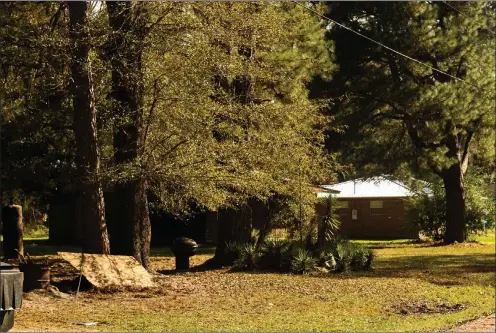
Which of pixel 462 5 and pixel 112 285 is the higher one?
pixel 462 5

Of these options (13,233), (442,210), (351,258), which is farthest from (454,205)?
(13,233)

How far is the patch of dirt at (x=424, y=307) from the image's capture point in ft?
52.6

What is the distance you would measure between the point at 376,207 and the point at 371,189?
1.03m

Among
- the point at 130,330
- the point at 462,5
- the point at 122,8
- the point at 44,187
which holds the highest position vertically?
the point at 462,5

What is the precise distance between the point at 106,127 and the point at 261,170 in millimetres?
3988

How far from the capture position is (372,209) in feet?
149

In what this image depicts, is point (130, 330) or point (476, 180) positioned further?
point (476, 180)

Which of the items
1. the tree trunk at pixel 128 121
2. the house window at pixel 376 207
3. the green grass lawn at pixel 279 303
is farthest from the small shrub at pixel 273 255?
the house window at pixel 376 207

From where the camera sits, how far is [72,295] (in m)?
16.9

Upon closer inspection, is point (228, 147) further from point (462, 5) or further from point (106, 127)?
point (462, 5)

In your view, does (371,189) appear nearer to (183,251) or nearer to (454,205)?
(454,205)

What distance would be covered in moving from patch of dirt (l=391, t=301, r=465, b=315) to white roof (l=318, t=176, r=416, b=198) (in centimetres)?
2698

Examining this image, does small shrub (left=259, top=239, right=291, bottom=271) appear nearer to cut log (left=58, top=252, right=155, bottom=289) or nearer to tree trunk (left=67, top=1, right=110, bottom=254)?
cut log (left=58, top=252, right=155, bottom=289)

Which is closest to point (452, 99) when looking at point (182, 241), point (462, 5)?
point (462, 5)
